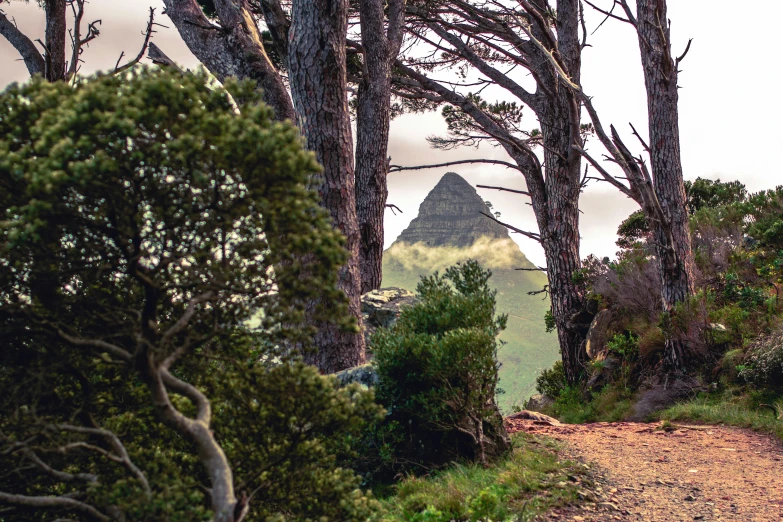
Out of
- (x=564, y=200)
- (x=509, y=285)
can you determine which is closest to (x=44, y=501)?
(x=564, y=200)

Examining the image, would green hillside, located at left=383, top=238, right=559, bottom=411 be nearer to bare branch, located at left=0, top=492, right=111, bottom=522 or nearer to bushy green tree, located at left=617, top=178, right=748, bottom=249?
bushy green tree, located at left=617, top=178, right=748, bottom=249

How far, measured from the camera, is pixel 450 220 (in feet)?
422

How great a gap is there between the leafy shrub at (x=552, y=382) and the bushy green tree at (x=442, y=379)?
6512mm

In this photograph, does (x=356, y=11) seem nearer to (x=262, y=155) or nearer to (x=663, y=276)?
(x=663, y=276)

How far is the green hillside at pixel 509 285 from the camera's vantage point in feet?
276

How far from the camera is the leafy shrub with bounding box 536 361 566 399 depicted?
41.2 feet

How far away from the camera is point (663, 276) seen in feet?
33.0

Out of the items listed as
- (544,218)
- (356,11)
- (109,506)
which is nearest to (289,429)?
(109,506)

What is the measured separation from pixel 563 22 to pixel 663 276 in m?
6.11

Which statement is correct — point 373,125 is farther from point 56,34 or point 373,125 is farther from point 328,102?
point 56,34

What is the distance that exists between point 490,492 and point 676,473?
8.95 feet

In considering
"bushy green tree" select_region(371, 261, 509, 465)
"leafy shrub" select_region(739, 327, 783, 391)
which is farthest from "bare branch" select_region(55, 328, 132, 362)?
"leafy shrub" select_region(739, 327, 783, 391)

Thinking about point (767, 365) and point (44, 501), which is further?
point (767, 365)

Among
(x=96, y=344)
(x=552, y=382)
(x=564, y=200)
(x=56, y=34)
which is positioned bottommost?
(x=552, y=382)
